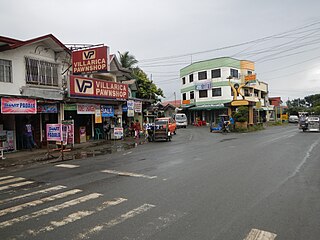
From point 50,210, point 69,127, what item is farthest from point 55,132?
point 50,210

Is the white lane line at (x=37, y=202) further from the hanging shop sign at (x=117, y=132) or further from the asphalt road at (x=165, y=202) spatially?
the hanging shop sign at (x=117, y=132)

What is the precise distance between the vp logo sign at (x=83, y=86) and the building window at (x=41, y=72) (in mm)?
1723

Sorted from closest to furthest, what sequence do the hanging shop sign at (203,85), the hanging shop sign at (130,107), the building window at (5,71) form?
the building window at (5,71) < the hanging shop sign at (130,107) < the hanging shop sign at (203,85)

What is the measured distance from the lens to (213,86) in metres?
49.0

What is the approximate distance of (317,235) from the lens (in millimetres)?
4109

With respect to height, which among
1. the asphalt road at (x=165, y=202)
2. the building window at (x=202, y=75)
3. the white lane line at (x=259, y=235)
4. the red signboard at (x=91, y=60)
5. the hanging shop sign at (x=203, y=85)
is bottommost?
the white lane line at (x=259, y=235)

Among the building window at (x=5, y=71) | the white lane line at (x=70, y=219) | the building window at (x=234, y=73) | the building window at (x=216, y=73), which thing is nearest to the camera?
the white lane line at (x=70, y=219)

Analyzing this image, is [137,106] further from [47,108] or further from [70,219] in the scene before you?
[70,219]

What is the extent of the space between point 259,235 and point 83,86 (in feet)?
55.2

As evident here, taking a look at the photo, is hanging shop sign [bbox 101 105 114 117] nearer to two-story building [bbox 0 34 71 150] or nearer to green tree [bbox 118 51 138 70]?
two-story building [bbox 0 34 71 150]

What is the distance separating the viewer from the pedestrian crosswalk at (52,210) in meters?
4.43

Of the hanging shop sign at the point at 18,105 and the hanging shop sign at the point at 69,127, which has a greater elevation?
the hanging shop sign at the point at 18,105

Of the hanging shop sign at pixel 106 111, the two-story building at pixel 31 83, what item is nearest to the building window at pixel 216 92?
the hanging shop sign at pixel 106 111

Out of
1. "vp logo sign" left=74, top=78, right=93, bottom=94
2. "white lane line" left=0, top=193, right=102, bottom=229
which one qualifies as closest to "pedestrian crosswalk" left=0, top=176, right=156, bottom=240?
"white lane line" left=0, top=193, right=102, bottom=229
